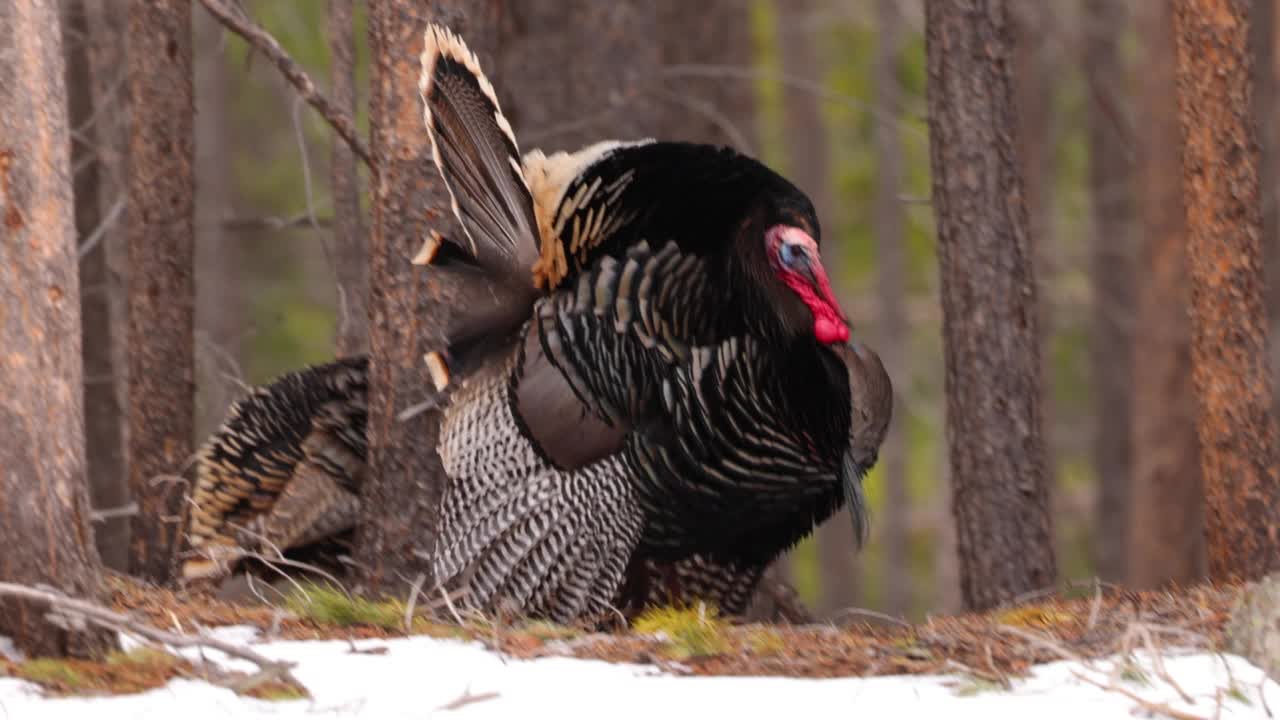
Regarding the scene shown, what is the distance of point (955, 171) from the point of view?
18.9 ft

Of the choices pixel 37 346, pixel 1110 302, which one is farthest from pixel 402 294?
pixel 1110 302

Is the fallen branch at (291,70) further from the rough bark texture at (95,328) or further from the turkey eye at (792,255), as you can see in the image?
the rough bark texture at (95,328)

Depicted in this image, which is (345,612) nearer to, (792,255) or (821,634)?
(821,634)

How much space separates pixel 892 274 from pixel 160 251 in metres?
10.2

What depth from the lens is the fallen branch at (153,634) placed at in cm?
359

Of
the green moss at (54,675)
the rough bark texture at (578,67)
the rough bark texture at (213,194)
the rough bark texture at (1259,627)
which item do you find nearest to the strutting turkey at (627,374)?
the rough bark texture at (1259,627)

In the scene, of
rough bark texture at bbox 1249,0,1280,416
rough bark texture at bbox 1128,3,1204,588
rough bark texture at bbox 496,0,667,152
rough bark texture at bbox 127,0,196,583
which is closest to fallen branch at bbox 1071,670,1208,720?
rough bark texture at bbox 127,0,196,583

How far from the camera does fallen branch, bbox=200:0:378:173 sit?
17.9 ft

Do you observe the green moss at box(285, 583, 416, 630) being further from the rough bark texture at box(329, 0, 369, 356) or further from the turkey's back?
the rough bark texture at box(329, 0, 369, 356)

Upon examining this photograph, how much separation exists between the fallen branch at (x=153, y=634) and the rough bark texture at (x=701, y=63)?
558 cm

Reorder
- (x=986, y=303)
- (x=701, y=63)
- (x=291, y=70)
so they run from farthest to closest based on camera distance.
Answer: (x=701, y=63) → (x=986, y=303) → (x=291, y=70)

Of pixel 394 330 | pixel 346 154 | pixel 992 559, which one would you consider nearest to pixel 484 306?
pixel 394 330

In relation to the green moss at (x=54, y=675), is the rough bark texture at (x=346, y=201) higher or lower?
higher

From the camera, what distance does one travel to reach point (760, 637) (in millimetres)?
4379
